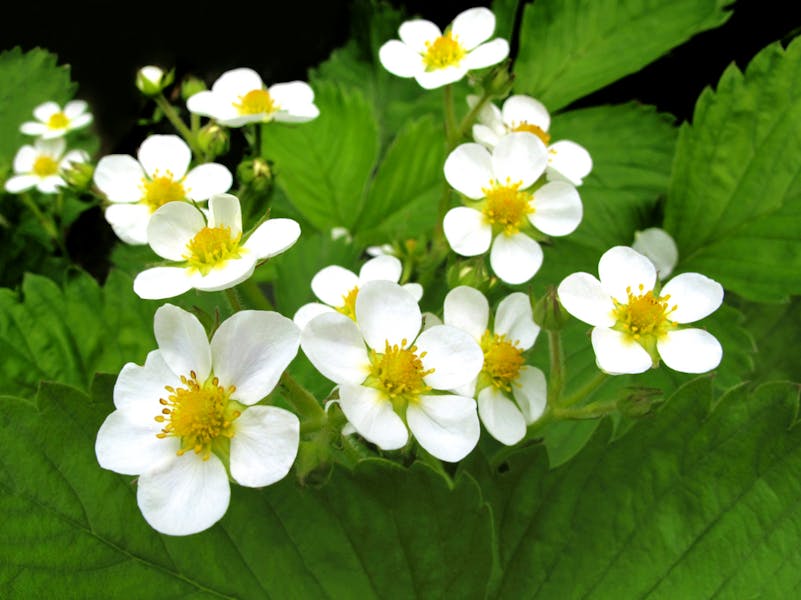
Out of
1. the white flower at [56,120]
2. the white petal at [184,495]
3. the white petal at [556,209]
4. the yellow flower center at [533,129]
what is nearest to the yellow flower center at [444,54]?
the yellow flower center at [533,129]

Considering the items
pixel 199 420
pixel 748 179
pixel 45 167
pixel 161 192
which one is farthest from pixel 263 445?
pixel 45 167

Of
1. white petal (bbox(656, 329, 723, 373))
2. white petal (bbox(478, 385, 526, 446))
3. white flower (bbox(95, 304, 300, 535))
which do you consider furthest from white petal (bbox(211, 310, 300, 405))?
white petal (bbox(656, 329, 723, 373))

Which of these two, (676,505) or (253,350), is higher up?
(253,350)

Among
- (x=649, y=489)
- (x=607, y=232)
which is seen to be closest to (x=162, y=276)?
(x=649, y=489)

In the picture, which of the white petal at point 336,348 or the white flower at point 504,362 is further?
the white flower at point 504,362

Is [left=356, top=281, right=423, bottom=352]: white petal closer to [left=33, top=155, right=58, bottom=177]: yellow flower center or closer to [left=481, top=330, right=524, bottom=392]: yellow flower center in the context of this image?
[left=481, top=330, right=524, bottom=392]: yellow flower center

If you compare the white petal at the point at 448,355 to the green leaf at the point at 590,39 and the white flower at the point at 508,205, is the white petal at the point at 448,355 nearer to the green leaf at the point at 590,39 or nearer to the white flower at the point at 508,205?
the white flower at the point at 508,205

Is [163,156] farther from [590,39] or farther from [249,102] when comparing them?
[590,39]
